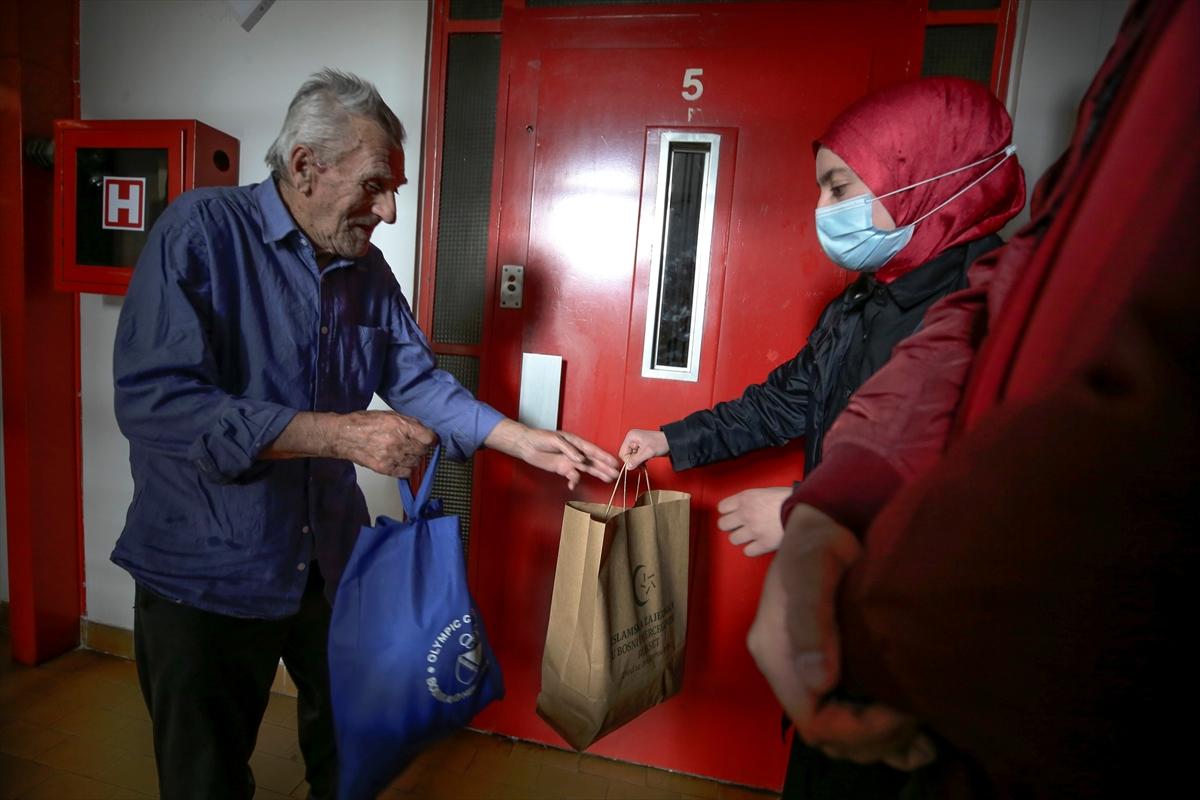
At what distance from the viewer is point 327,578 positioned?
1.25 metres

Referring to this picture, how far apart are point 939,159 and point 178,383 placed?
1.36 metres

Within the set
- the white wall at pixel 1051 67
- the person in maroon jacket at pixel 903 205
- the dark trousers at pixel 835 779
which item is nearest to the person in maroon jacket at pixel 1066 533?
the dark trousers at pixel 835 779

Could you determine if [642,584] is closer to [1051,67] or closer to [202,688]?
[202,688]

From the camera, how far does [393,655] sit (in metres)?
1.01

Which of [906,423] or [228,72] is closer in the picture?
[906,423]

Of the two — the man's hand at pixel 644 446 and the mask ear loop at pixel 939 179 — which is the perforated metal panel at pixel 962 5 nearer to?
the mask ear loop at pixel 939 179

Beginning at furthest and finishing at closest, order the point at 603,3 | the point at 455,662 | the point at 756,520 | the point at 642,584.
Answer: the point at 603,3, the point at 642,584, the point at 455,662, the point at 756,520

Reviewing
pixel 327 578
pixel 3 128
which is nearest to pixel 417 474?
pixel 327 578

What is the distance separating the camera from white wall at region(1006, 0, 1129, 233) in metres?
1.38

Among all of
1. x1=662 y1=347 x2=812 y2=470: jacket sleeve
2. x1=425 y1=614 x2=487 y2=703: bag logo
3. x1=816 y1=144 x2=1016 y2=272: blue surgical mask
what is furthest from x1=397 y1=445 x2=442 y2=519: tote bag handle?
x1=816 y1=144 x2=1016 y2=272: blue surgical mask

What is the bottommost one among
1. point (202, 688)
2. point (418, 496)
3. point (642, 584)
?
point (202, 688)

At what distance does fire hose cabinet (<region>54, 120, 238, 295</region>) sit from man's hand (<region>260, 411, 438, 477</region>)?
1208 mm

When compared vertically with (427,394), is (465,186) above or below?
above

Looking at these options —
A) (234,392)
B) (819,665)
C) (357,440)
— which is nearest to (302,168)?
(234,392)
